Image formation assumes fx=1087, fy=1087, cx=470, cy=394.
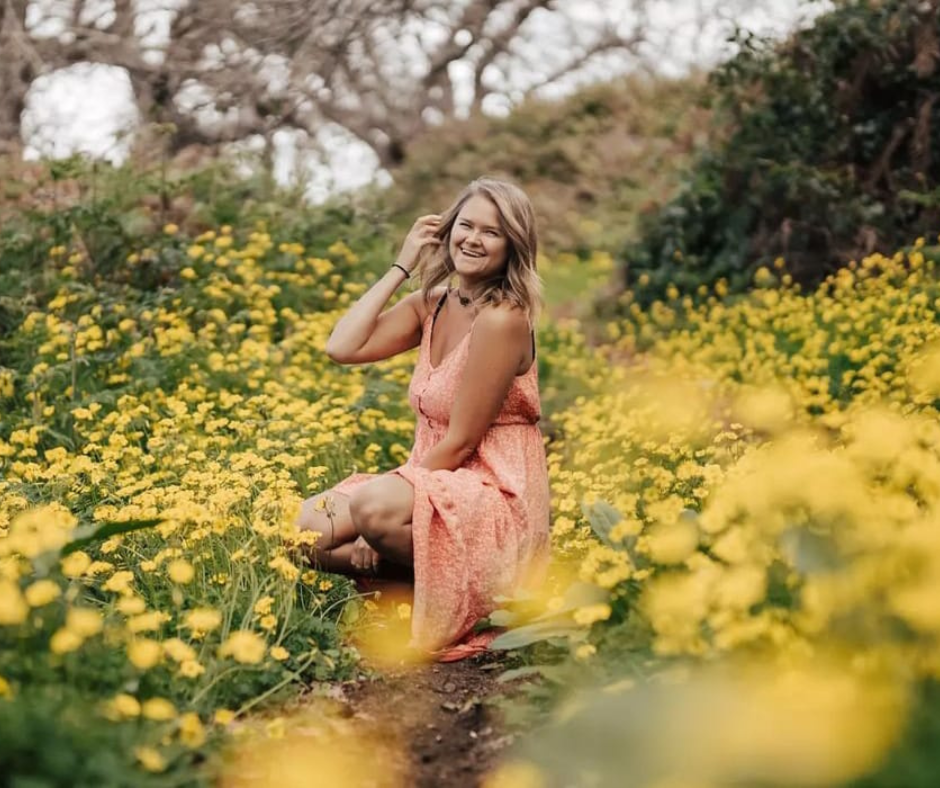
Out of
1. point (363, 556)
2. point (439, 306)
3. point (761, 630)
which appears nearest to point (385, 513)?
point (363, 556)

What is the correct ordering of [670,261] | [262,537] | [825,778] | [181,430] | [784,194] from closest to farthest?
1. [825,778]
2. [262,537]
3. [181,430]
4. [784,194]
5. [670,261]

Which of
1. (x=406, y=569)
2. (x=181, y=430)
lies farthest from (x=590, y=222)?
(x=406, y=569)

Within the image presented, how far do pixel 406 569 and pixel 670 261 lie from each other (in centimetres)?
516

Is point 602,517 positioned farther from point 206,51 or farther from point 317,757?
point 206,51

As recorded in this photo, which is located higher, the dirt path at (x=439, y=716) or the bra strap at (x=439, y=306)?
the bra strap at (x=439, y=306)

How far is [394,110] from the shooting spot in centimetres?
1592

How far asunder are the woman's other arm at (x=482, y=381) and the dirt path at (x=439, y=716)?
65 centimetres

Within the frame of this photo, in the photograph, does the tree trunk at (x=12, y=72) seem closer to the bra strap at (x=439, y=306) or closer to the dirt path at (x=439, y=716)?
the bra strap at (x=439, y=306)

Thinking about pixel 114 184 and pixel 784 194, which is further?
pixel 784 194

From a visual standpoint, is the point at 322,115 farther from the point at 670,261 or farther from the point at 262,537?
the point at 262,537

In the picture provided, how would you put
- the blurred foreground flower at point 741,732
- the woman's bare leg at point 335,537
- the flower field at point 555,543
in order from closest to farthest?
the blurred foreground flower at point 741,732 < the flower field at point 555,543 < the woman's bare leg at point 335,537

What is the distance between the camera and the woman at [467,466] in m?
3.24

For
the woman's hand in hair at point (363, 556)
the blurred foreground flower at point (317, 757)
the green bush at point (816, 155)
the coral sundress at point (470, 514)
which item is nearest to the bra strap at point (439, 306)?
the coral sundress at point (470, 514)

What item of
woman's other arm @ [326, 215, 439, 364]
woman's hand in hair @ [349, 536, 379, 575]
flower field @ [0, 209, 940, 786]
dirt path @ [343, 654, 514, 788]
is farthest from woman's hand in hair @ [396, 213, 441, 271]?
dirt path @ [343, 654, 514, 788]
